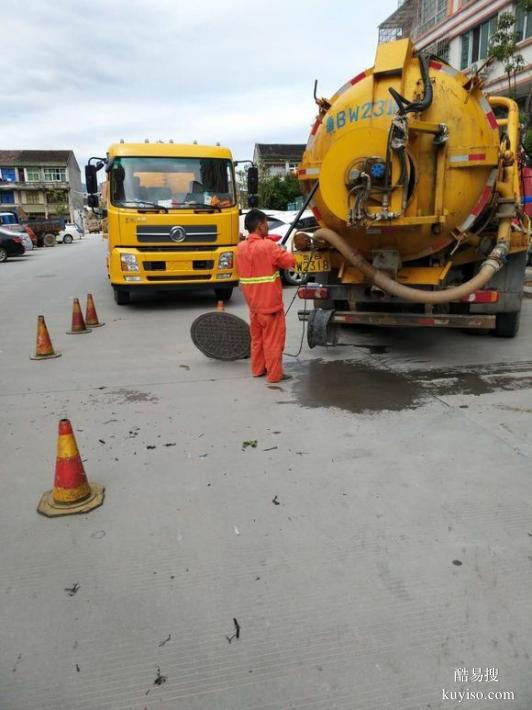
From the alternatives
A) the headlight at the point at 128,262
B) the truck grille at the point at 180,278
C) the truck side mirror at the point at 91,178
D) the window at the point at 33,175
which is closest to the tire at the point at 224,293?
the truck grille at the point at 180,278

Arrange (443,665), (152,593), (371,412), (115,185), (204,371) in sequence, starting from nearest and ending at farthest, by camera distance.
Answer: (443,665) → (152,593) → (371,412) → (204,371) → (115,185)

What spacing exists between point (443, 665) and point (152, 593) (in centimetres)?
126

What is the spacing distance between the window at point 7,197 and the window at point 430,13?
2434 inches

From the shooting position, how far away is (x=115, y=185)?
9109mm

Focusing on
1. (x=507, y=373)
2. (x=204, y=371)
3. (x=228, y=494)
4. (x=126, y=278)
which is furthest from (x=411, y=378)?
(x=126, y=278)

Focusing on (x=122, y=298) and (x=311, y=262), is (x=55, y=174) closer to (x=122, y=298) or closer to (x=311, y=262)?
(x=122, y=298)

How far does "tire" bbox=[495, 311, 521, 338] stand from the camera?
680cm

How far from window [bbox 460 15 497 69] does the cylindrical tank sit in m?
19.9

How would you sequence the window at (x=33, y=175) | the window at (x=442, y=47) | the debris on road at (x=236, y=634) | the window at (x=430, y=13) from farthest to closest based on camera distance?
the window at (x=33, y=175), the window at (x=430, y=13), the window at (x=442, y=47), the debris on road at (x=236, y=634)

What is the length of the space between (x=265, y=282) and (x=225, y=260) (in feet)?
15.0

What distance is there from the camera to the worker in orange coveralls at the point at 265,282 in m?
5.09

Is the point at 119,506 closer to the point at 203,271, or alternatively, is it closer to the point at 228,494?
the point at 228,494

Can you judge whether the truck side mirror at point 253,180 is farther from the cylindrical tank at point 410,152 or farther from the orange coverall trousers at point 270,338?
the orange coverall trousers at point 270,338

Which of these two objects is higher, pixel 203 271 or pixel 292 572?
pixel 203 271
